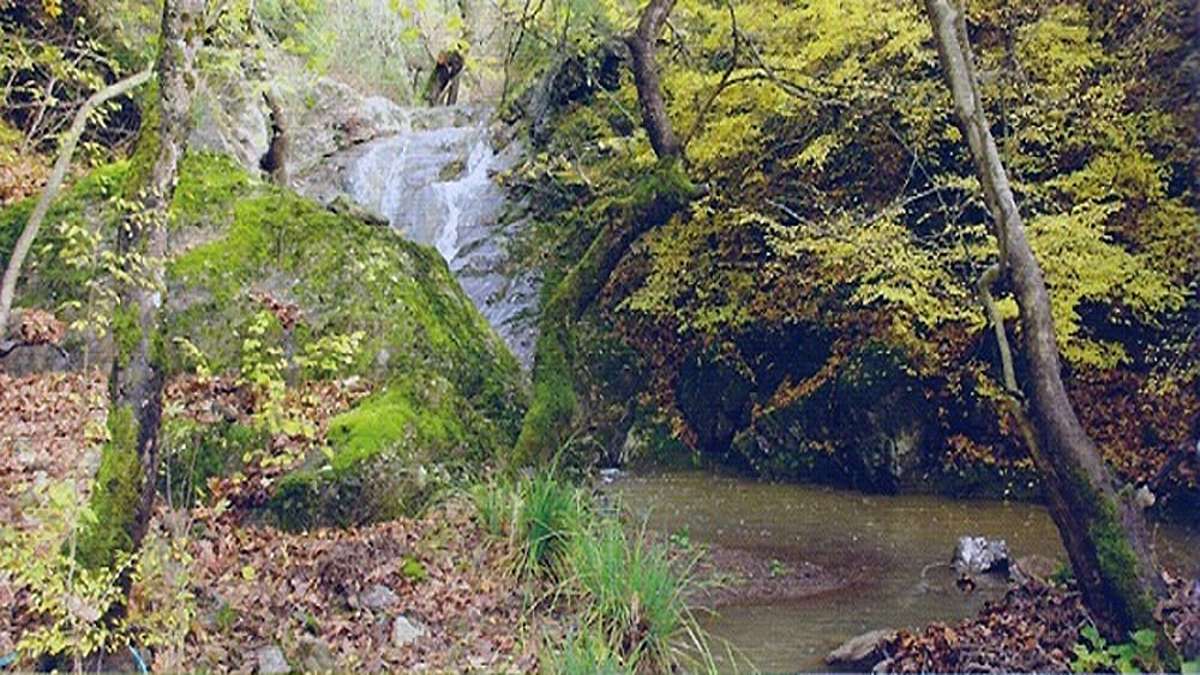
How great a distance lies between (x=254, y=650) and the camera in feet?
12.7

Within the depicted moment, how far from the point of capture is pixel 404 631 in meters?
4.20

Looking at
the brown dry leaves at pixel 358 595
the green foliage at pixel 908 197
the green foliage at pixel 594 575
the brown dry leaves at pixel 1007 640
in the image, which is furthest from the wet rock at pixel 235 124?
the brown dry leaves at pixel 1007 640

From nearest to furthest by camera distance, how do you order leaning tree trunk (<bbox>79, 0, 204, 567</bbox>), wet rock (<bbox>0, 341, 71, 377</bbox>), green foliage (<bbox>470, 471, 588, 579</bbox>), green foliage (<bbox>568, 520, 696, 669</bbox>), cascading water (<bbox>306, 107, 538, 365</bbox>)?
leaning tree trunk (<bbox>79, 0, 204, 567</bbox>), green foliage (<bbox>568, 520, 696, 669</bbox>), green foliage (<bbox>470, 471, 588, 579</bbox>), wet rock (<bbox>0, 341, 71, 377</bbox>), cascading water (<bbox>306, 107, 538, 365</bbox>)

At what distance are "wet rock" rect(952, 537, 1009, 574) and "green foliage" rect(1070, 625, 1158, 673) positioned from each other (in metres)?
2.17

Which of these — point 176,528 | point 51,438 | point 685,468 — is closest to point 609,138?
point 685,468

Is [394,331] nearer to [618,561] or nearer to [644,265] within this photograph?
[618,561]

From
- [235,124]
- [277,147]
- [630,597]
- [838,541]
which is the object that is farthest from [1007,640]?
[235,124]

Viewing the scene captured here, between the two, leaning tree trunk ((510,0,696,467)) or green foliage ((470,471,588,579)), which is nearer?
green foliage ((470,471,588,579))

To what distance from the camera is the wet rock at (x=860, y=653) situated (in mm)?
4539

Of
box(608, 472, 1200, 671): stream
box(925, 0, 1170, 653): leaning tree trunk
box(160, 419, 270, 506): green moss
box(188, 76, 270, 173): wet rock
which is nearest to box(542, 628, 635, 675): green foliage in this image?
box(608, 472, 1200, 671): stream

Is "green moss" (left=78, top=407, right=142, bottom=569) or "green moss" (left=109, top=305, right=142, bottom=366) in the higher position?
"green moss" (left=109, top=305, right=142, bottom=366)

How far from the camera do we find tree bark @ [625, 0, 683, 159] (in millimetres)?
6145

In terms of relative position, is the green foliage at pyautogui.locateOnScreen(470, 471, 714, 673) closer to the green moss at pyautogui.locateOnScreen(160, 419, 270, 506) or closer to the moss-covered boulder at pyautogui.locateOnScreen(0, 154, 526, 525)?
the moss-covered boulder at pyautogui.locateOnScreen(0, 154, 526, 525)

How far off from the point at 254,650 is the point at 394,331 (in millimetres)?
3045
